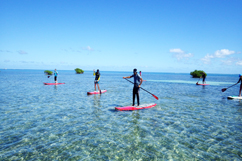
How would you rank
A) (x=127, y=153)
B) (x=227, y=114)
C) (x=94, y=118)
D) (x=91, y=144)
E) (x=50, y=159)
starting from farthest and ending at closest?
(x=227, y=114), (x=94, y=118), (x=91, y=144), (x=127, y=153), (x=50, y=159)

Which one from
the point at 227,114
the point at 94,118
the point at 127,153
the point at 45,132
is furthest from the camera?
the point at 227,114

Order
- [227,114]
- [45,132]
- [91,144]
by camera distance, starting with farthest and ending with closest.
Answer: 1. [227,114]
2. [45,132]
3. [91,144]

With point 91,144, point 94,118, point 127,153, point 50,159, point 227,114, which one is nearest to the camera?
point 50,159

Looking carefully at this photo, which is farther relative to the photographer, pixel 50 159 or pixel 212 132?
pixel 212 132

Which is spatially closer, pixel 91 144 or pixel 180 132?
pixel 91 144

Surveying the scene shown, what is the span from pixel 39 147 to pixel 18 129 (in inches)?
119

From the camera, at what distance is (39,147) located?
714 cm

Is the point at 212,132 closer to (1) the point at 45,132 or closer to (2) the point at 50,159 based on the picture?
(2) the point at 50,159

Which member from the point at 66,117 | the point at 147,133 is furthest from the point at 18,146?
the point at 147,133

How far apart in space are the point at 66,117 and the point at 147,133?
20.0 feet

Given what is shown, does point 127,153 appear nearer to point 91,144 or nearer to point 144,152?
point 144,152

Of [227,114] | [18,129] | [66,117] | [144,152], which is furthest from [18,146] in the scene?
[227,114]

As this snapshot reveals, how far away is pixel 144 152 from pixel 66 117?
271 inches

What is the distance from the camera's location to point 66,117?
38.0ft
